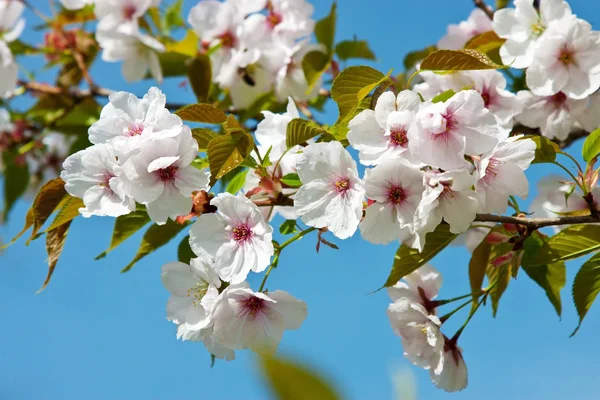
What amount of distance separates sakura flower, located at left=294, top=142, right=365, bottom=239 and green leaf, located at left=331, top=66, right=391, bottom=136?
0.08 meters

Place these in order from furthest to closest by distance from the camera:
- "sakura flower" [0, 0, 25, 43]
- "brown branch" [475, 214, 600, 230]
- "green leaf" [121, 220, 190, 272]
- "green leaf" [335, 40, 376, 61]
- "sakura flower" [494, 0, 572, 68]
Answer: "sakura flower" [0, 0, 25, 43] < "green leaf" [335, 40, 376, 61] < "sakura flower" [494, 0, 572, 68] < "green leaf" [121, 220, 190, 272] < "brown branch" [475, 214, 600, 230]

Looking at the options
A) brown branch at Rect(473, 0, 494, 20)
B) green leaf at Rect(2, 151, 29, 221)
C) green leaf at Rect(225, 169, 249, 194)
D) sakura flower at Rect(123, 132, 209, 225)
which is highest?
brown branch at Rect(473, 0, 494, 20)

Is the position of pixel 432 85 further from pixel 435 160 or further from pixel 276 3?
pixel 276 3

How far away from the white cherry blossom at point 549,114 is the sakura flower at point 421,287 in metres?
0.57

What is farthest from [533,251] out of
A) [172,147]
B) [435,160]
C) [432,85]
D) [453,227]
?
[172,147]

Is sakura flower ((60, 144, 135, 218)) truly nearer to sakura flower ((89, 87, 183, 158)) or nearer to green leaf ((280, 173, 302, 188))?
sakura flower ((89, 87, 183, 158))

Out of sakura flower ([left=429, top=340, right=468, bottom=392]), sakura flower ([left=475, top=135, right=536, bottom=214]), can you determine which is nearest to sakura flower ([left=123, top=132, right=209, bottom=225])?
sakura flower ([left=475, top=135, right=536, bottom=214])

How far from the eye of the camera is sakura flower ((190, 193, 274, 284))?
51.1 inches

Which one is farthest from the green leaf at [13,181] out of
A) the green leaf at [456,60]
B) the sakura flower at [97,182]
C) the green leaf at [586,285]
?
the green leaf at [586,285]

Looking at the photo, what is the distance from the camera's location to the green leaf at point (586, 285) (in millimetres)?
1428

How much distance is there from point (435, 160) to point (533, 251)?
400mm

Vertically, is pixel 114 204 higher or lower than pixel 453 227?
lower

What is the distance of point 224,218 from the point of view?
133 cm

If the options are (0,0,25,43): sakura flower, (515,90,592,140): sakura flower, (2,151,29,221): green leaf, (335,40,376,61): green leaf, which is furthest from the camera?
(2,151,29,221): green leaf
